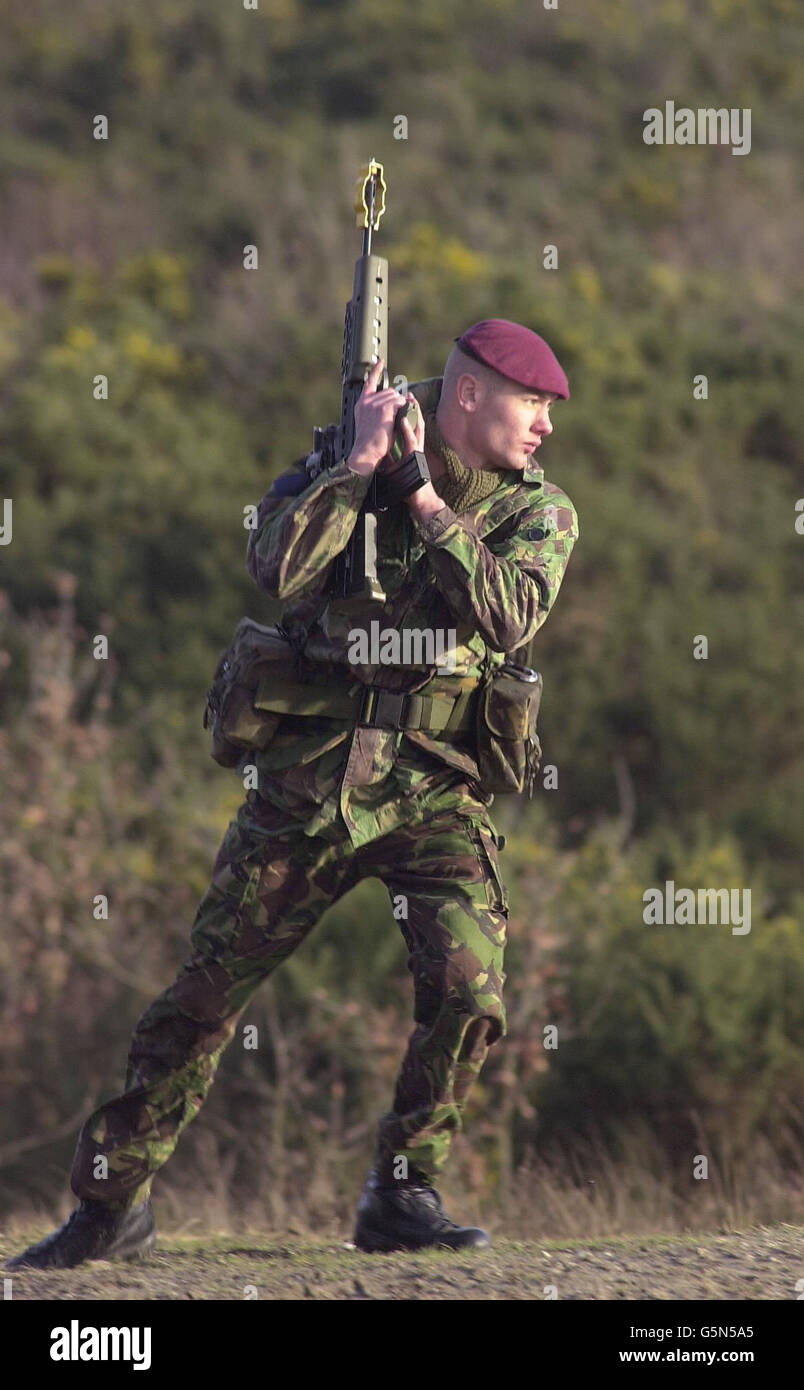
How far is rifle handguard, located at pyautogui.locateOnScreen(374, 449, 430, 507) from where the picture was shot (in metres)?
3.64

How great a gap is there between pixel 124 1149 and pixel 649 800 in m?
6.18

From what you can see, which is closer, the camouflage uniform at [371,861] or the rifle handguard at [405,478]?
the rifle handguard at [405,478]

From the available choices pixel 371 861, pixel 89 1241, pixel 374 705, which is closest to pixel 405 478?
pixel 374 705

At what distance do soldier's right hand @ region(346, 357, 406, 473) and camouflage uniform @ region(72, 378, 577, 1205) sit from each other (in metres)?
0.19

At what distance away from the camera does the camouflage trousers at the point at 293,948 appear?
3867mm

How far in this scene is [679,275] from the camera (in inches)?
574

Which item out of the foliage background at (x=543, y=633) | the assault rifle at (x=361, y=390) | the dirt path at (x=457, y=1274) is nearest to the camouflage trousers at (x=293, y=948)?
the dirt path at (x=457, y=1274)

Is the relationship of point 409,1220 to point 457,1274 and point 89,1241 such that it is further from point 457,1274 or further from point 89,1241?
point 89,1241

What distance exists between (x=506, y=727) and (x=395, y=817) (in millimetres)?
339

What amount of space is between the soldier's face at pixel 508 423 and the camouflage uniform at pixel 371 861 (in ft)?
0.33

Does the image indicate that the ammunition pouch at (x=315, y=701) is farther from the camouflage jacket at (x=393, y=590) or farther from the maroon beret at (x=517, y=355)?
the maroon beret at (x=517, y=355)

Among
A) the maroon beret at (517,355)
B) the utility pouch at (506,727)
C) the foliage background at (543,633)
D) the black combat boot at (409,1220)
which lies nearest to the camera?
the maroon beret at (517,355)

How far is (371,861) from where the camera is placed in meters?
3.94

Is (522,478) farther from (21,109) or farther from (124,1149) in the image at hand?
(21,109)
